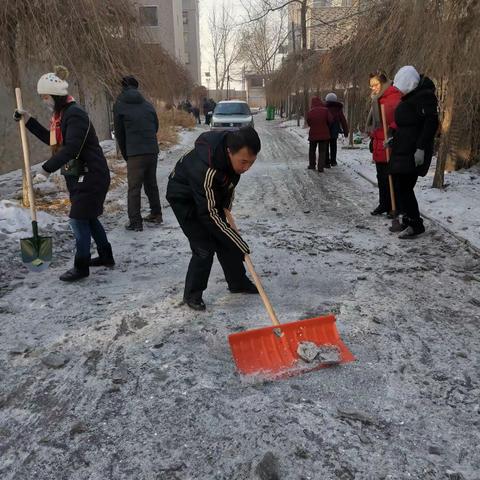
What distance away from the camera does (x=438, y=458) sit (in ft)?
7.37

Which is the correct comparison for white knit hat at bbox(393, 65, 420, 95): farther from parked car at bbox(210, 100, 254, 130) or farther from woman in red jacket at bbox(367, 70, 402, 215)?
parked car at bbox(210, 100, 254, 130)

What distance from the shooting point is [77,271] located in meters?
4.51

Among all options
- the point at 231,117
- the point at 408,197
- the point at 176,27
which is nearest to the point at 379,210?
the point at 408,197

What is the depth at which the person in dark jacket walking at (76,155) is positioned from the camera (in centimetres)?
413

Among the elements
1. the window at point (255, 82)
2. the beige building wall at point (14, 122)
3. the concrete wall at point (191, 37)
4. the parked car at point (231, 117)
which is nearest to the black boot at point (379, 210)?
the beige building wall at point (14, 122)

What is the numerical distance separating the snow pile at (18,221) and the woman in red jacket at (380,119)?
4.44 meters

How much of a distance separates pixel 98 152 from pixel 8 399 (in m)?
2.42

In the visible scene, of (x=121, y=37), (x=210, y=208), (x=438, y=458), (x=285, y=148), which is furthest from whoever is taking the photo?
(x=285, y=148)

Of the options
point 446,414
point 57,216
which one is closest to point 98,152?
point 57,216

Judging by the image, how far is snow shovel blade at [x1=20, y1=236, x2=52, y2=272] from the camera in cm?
452

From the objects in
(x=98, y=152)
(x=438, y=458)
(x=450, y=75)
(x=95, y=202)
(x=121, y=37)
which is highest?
(x=121, y=37)

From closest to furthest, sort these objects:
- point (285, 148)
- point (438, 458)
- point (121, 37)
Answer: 1. point (438, 458)
2. point (121, 37)
3. point (285, 148)

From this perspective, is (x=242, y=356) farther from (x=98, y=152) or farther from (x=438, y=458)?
(x=98, y=152)

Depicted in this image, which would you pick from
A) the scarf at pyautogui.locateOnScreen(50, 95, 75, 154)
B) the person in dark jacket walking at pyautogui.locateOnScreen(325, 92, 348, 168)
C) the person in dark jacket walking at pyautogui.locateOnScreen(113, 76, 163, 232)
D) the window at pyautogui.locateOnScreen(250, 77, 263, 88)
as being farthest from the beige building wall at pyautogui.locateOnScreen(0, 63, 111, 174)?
the window at pyautogui.locateOnScreen(250, 77, 263, 88)
